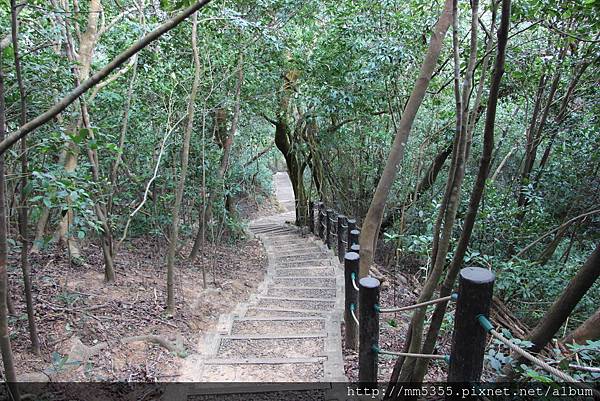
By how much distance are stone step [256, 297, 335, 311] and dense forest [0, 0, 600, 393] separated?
1012 millimetres

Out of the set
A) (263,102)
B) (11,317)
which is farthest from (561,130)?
(11,317)

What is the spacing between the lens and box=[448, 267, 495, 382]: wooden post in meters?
1.53

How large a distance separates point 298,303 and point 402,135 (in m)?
2.89

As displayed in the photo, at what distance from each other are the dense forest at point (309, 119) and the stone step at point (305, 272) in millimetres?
1495

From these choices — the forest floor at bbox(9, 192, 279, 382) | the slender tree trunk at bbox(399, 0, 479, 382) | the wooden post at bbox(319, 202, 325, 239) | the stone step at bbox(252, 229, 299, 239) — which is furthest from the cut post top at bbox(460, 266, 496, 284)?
the stone step at bbox(252, 229, 299, 239)

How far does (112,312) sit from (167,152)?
2951mm

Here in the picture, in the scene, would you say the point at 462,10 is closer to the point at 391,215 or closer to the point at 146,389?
the point at 391,215

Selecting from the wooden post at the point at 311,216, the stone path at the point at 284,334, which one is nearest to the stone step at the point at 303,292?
the stone path at the point at 284,334

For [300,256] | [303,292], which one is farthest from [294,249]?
[303,292]

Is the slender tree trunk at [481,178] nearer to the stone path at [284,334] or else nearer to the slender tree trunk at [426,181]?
the stone path at [284,334]

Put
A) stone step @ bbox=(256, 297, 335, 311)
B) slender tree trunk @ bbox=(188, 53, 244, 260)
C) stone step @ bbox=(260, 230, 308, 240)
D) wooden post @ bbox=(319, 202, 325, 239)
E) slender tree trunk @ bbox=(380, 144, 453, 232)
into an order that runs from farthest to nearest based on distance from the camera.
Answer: stone step @ bbox=(260, 230, 308, 240)
wooden post @ bbox=(319, 202, 325, 239)
slender tree trunk @ bbox=(380, 144, 453, 232)
slender tree trunk @ bbox=(188, 53, 244, 260)
stone step @ bbox=(256, 297, 335, 311)

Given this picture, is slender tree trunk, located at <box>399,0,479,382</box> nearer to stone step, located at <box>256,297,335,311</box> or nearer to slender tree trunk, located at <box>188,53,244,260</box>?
stone step, located at <box>256,297,335,311</box>

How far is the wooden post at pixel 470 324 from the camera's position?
5.01 ft

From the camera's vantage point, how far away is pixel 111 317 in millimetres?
3992
